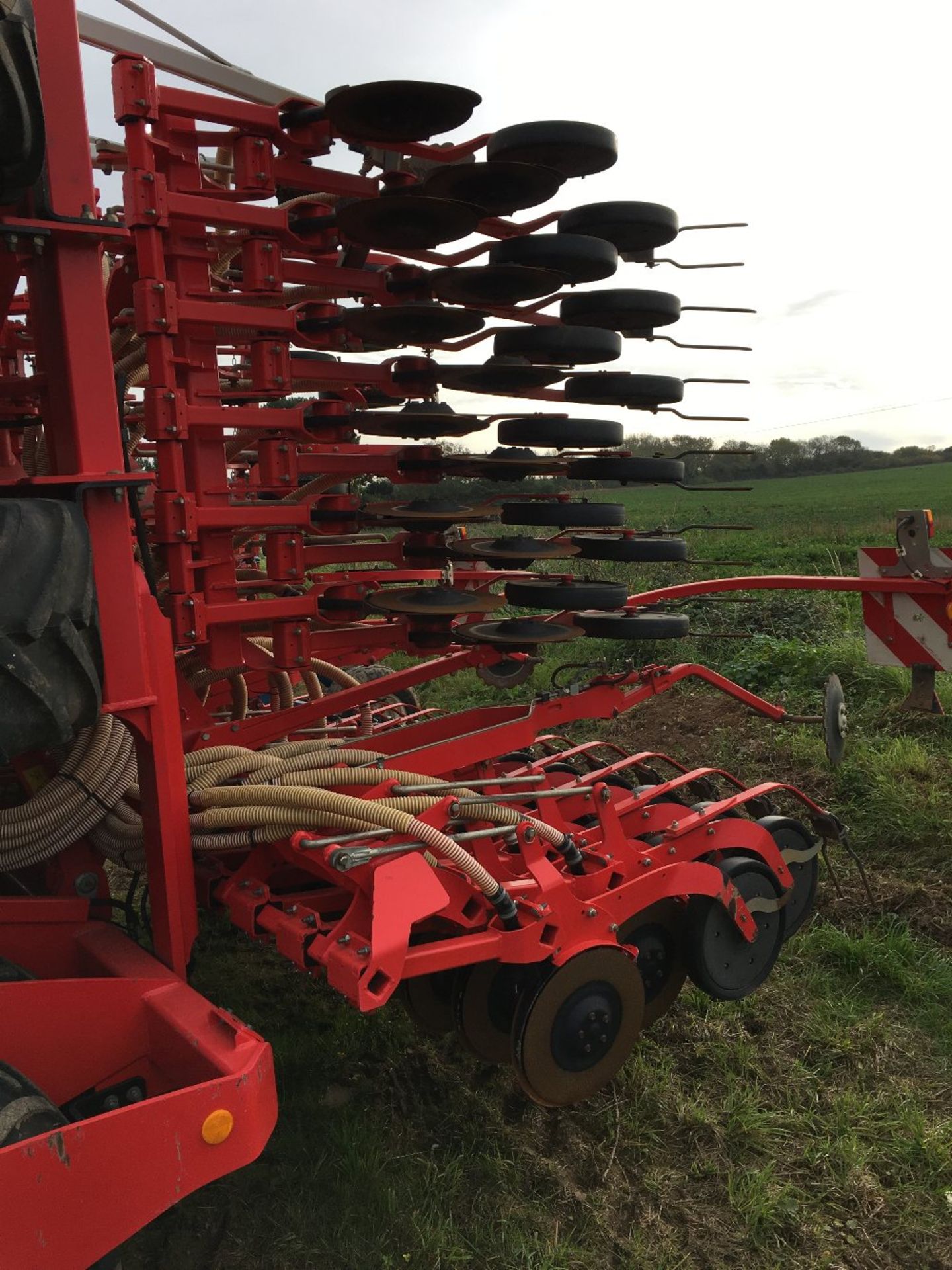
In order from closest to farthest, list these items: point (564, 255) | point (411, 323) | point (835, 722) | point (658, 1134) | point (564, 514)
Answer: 1. point (658, 1134)
2. point (564, 255)
3. point (411, 323)
4. point (564, 514)
5. point (835, 722)

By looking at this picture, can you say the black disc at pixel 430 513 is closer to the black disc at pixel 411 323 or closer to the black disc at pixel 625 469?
the black disc at pixel 625 469

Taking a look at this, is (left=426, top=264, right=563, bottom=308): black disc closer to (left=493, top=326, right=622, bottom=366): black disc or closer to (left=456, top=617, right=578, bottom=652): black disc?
(left=493, top=326, right=622, bottom=366): black disc

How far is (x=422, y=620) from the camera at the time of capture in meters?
3.75

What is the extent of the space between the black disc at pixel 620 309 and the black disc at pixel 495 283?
7.1 inches

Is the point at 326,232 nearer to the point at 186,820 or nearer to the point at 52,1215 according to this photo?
the point at 186,820

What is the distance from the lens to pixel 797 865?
3715mm

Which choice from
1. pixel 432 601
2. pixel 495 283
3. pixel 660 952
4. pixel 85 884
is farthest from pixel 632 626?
pixel 85 884

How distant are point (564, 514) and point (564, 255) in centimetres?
82

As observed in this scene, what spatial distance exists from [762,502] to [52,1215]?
113ft

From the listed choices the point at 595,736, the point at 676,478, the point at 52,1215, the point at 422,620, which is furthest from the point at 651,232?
the point at 595,736

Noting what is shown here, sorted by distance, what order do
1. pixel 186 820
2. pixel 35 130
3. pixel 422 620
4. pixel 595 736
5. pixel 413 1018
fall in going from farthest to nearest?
pixel 595 736
pixel 422 620
pixel 413 1018
pixel 186 820
pixel 35 130

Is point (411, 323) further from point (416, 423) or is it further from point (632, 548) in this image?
point (632, 548)

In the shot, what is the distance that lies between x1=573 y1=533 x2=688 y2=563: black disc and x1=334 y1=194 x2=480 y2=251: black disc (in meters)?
1.11

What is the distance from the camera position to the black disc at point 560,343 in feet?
10.6
